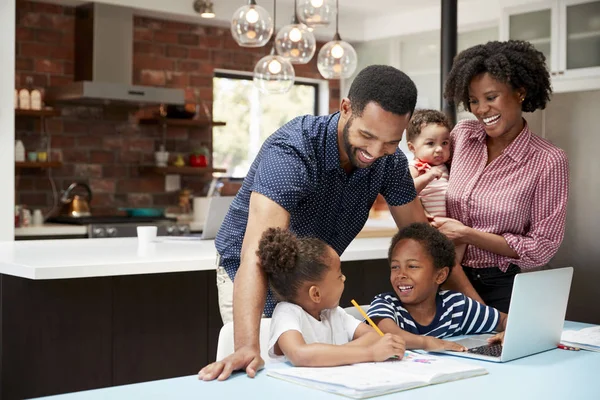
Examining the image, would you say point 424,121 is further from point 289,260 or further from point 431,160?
point 289,260

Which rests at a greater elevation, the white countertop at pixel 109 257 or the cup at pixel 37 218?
the cup at pixel 37 218

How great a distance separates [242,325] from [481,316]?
0.74m

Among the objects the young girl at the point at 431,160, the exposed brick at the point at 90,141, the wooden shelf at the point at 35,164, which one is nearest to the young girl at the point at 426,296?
the young girl at the point at 431,160

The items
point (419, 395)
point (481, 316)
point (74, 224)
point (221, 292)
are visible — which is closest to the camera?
point (419, 395)

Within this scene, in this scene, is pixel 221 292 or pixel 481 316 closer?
pixel 481 316

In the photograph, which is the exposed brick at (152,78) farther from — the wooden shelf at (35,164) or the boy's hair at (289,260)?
the boy's hair at (289,260)

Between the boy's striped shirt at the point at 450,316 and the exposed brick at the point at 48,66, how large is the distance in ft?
14.8

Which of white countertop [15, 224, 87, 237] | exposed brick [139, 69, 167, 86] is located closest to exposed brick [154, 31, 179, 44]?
exposed brick [139, 69, 167, 86]

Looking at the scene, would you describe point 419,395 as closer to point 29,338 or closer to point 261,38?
point 29,338

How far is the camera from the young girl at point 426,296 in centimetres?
201

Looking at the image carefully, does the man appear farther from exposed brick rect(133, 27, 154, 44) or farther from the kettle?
exposed brick rect(133, 27, 154, 44)

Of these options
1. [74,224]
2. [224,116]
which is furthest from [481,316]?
[224,116]

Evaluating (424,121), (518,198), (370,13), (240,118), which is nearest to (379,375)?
(518,198)

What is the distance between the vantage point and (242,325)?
5.21 ft
